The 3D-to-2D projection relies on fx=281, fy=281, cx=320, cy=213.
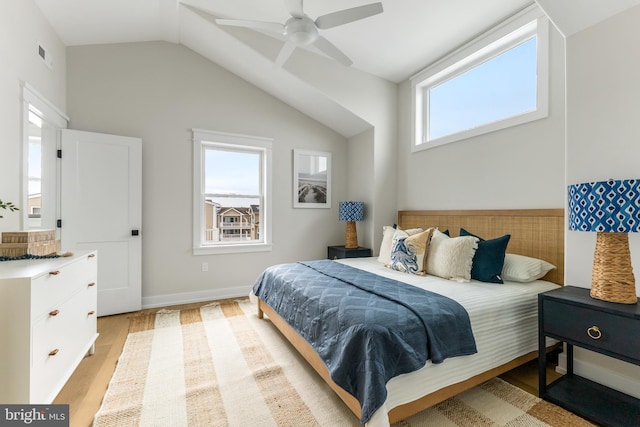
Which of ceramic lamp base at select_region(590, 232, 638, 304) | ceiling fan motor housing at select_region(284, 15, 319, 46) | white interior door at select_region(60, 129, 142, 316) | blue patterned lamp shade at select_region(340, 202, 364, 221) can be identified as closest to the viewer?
ceramic lamp base at select_region(590, 232, 638, 304)

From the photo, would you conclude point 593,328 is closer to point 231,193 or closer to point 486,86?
point 486,86

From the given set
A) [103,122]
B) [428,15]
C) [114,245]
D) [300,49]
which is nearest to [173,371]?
[114,245]

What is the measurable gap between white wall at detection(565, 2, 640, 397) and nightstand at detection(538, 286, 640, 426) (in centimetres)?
14

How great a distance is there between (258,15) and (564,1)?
260cm

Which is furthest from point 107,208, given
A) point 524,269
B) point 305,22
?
point 524,269

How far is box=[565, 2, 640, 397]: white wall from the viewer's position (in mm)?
1714

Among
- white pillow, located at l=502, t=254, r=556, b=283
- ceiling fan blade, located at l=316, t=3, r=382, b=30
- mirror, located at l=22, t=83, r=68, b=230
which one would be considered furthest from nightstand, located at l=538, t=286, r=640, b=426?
mirror, located at l=22, t=83, r=68, b=230

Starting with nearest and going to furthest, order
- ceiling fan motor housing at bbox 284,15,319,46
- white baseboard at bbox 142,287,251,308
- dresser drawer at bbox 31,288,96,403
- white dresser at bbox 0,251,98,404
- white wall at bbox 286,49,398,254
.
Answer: white dresser at bbox 0,251,98,404
dresser drawer at bbox 31,288,96,403
ceiling fan motor housing at bbox 284,15,319,46
white baseboard at bbox 142,287,251,308
white wall at bbox 286,49,398,254

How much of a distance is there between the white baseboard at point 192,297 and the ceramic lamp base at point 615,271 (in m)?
3.63

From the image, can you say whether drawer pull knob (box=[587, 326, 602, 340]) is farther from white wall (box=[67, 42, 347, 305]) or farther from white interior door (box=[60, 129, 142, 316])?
white interior door (box=[60, 129, 142, 316])

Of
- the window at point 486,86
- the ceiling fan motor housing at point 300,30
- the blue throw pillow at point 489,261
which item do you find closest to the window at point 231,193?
the ceiling fan motor housing at point 300,30

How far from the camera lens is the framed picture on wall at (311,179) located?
14.1ft

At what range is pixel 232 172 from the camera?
4059mm

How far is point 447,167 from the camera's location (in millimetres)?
3432
